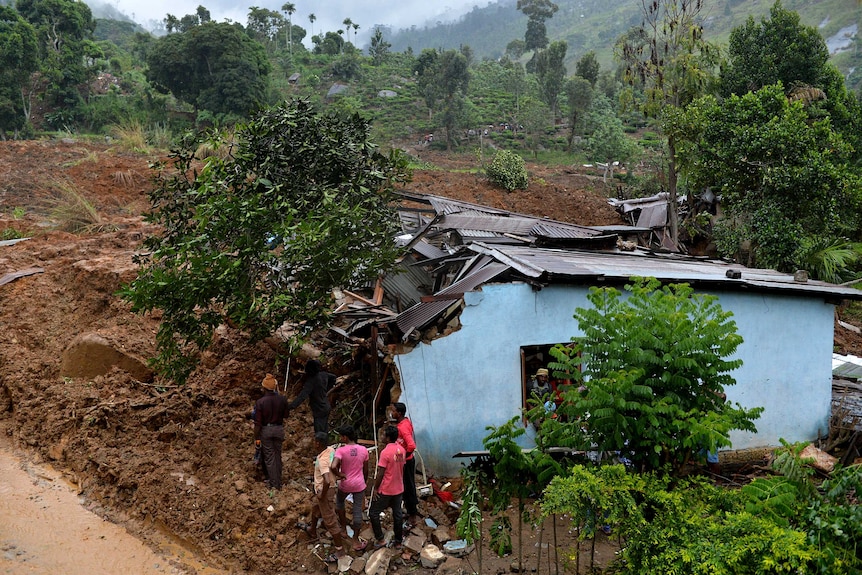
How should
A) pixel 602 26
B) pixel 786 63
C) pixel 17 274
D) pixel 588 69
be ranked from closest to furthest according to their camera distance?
pixel 17 274 < pixel 786 63 < pixel 588 69 < pixel 602 26

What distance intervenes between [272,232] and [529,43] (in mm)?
58012

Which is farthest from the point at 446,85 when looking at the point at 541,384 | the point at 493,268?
the point at 541,384

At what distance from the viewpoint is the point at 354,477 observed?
279 inches

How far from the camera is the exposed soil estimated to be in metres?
7.69

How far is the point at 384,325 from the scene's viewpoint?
959 cm

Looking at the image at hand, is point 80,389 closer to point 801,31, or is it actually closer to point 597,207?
point 597,207

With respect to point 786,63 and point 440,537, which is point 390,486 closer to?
point 440,537

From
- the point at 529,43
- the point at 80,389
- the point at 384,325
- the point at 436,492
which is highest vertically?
the point at 529,43

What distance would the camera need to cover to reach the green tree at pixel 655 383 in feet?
19.0

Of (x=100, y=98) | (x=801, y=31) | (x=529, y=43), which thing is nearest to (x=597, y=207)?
(x=801, y=31)

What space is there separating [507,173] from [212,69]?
1787 cm

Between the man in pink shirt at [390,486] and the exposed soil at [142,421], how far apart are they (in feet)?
1.26

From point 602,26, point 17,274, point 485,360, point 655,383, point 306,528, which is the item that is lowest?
point 306,528

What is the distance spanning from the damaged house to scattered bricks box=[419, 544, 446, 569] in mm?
1489
